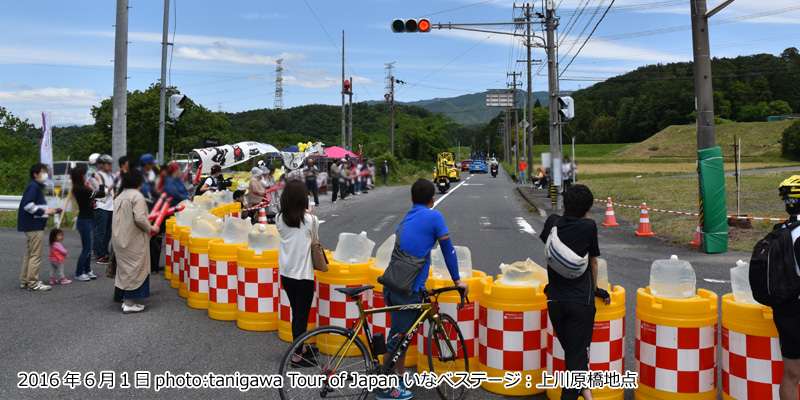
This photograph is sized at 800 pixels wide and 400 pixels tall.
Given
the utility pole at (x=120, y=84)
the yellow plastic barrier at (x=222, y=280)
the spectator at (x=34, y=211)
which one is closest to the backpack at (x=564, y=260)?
the yellow plastic barrier at (x=222, y=280)

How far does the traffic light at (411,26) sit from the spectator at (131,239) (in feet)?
40.4

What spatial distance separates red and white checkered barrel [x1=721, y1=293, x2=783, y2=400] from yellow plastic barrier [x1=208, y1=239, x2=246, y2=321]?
4.91 m

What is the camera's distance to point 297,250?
16.9 feet

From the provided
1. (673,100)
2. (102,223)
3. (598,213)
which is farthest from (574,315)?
(673,100)

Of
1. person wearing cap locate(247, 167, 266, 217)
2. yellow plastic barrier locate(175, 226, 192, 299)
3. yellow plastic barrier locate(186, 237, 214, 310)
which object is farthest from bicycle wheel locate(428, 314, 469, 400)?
person wearing cap locate(247, 167, 266, 217)

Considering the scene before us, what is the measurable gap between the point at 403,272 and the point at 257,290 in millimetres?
2633

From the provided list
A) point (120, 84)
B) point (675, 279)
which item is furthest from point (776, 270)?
point (120, 84)

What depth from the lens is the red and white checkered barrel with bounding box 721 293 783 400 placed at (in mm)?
3861

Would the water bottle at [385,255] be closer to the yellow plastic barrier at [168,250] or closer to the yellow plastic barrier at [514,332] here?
→ the yellow plastic barrier at [514,332]

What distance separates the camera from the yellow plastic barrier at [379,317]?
5.25 metres

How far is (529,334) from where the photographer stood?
461cm

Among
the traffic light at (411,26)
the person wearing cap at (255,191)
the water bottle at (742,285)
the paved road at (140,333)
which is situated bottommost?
the paved road at (140,333)

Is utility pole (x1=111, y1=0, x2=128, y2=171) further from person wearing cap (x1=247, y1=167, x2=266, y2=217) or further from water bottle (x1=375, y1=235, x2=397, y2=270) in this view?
water bottle (x1=375, y1=235, x2=397, y2=270)

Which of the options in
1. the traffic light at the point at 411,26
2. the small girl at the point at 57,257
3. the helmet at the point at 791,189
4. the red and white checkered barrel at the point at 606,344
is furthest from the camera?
the traffic light at the point at 411,26
